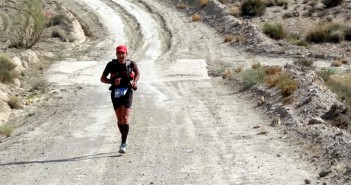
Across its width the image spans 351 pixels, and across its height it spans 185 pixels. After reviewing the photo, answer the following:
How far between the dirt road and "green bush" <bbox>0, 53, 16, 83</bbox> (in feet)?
5.38

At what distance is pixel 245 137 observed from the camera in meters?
13.8

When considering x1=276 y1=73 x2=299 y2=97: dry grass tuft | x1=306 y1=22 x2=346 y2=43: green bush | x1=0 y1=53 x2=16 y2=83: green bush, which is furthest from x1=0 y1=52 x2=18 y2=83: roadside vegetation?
x1=306 y1=22 x2=346 y2=43: green bush

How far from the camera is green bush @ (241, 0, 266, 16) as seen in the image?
125 ft

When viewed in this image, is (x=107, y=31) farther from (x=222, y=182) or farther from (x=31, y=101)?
(x=222, y=182)

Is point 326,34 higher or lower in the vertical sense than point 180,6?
lower

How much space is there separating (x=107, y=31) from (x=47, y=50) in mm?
6996

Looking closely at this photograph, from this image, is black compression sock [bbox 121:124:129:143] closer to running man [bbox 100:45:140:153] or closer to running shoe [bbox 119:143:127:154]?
running shoe [bbox 119:143:127:154]

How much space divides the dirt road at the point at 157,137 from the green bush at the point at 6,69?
1.64m

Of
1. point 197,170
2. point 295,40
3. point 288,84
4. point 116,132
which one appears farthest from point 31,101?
point 295,40

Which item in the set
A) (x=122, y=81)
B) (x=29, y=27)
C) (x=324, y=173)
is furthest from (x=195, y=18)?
(x=324, y=173)

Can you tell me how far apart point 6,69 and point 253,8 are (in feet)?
65.2

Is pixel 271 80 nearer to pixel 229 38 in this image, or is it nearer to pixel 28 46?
pixel 229 38

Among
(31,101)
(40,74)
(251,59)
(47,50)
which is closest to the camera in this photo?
(31,101)

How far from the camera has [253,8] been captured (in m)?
38.2
